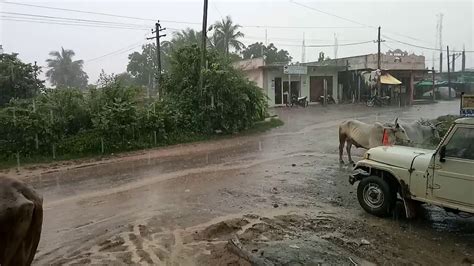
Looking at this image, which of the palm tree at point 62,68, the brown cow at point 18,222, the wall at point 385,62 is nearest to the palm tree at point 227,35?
the wall at point 385,62

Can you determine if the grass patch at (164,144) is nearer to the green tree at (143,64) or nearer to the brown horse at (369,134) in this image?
the brown horse at (369,134)

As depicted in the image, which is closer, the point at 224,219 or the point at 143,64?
the point at 224,219

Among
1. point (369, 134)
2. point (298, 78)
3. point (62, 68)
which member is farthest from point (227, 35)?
point (369, 134)

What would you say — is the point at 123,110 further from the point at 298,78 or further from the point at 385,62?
the point at 385,62

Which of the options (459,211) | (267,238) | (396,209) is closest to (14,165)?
(267,238)

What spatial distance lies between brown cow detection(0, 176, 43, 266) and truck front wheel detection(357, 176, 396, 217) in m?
5.65

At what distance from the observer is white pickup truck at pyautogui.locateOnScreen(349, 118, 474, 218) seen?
20.7ft

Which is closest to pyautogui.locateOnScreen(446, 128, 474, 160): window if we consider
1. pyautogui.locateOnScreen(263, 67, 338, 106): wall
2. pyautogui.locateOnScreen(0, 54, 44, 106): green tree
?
pyautogui.locateOnScreen(0, 54, 44, 106): green tree

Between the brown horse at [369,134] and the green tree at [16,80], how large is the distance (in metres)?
16.9

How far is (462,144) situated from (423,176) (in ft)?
2.55

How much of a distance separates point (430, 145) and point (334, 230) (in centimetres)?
584

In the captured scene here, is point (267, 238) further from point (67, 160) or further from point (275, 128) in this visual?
point (275, 128)

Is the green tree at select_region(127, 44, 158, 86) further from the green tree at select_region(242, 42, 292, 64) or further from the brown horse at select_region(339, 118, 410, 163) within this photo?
the brown horse at select_region(339, 118, 410, 163)

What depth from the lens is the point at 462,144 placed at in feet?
21.0
